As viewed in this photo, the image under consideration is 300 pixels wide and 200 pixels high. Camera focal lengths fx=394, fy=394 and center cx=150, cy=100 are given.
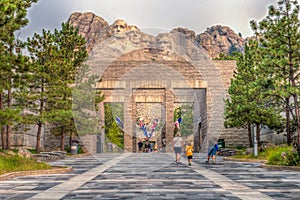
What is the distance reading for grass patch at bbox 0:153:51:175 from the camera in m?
13.9

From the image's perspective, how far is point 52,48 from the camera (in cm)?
2392

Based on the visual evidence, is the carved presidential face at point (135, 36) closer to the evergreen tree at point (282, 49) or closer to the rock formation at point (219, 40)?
the evergreen tree at point (282, 49)

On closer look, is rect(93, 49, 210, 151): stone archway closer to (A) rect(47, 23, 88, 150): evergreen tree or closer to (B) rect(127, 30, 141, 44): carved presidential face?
(B) rect(127, 30, 141, 44): carved presidential face

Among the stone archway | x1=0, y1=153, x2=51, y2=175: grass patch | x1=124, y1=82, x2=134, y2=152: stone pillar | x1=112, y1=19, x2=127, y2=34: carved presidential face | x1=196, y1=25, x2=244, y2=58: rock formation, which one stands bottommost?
x1=0, y1=153, x2=51, y2=175: grass patch

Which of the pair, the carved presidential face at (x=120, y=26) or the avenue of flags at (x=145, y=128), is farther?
the carved presidential face at (x=120, y=26)

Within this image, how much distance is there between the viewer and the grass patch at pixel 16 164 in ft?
45.7

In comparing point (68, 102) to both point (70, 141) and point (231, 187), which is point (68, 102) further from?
point (231, 187)

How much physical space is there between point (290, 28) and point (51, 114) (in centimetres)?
1332

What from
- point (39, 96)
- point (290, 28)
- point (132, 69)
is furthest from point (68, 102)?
point (290, 28)

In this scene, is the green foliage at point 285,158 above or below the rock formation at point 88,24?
below

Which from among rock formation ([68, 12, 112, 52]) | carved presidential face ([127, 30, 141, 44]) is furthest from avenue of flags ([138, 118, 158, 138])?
rock formation ([68, 12, 112, 52])

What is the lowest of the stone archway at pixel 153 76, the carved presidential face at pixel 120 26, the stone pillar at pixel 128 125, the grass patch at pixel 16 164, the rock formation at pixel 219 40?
the grass patch at pixel 16 164

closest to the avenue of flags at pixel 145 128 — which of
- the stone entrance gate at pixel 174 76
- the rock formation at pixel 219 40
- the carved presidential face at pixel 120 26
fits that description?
the stone entrance gate at pixel 174 76

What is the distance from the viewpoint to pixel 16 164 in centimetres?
1462
